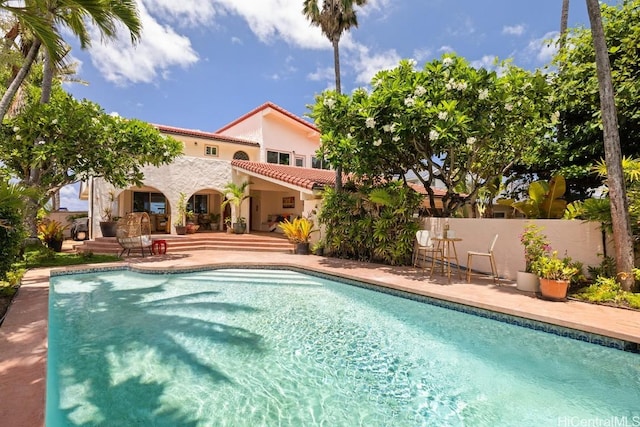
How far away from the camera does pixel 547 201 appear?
984cm

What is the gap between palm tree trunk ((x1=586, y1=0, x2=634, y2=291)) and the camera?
22.4ft

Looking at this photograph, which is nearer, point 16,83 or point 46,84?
point 16,83

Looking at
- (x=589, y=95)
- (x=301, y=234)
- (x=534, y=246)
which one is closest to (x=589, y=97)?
(x=589, y=95)

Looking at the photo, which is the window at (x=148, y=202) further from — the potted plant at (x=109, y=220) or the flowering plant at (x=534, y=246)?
the flowering plant at (x=534, y=246)

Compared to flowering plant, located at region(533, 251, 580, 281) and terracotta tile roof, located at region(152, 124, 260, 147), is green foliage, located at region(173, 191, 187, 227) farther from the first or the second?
flowering plant, located at region(533, 251, 580, 281)

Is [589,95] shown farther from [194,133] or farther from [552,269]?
[194,133]

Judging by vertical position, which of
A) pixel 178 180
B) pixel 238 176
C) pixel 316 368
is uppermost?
pixel 238 176

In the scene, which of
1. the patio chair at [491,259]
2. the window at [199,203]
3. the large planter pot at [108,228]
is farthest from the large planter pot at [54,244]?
the patio chair at [491,259]

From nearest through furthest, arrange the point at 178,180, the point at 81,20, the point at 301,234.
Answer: the point at 81,20, the point at 301,234, the point at 178,180

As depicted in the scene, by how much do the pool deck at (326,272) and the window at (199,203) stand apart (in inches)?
442

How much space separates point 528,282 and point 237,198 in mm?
16357

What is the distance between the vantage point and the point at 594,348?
17.3 ft

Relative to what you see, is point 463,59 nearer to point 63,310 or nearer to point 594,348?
point 594,348

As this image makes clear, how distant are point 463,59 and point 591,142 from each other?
638 cm
